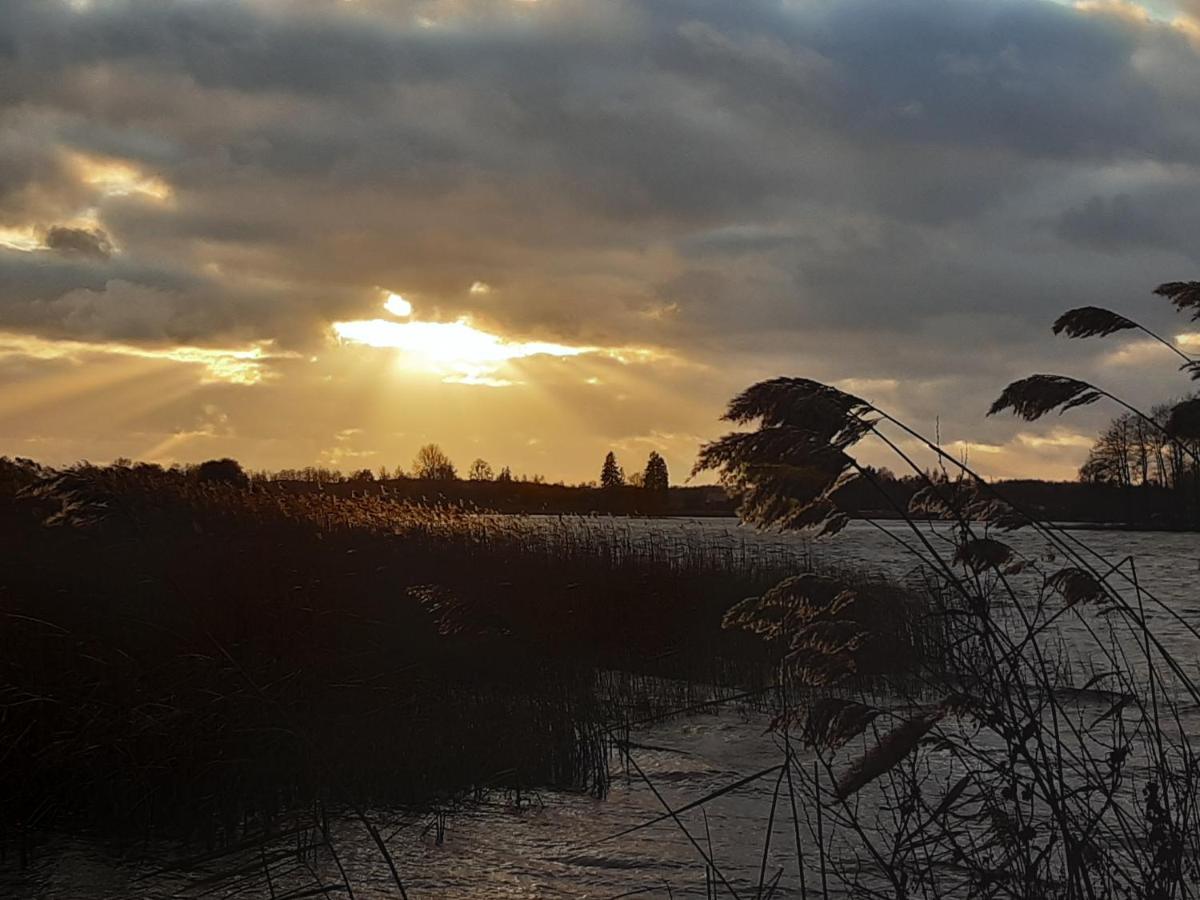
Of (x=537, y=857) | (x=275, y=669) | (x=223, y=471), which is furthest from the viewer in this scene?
(x=223, y=471)

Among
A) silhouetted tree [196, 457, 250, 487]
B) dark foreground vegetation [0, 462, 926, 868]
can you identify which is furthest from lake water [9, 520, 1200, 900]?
silhouetted tree [196, 457, 250, 487]

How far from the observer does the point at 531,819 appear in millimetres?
7820

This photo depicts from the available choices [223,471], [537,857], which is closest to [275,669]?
[537,857]

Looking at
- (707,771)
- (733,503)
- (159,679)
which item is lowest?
(707,771)

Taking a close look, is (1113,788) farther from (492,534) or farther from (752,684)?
(492,534)

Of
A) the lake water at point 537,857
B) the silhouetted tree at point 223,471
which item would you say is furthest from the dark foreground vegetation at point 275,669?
the silhouetted tree at point 223,471

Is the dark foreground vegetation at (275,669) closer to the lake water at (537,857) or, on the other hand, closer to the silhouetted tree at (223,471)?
the lake water at (537,857)

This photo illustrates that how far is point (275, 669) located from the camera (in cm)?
872

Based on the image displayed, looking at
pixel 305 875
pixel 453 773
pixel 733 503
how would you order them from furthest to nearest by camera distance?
1. pixel 453 773
2. pixel 305 875
3. pixel 733 503

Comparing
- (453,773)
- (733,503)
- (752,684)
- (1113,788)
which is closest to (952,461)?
(733,503)

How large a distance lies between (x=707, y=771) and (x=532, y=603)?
573 cm

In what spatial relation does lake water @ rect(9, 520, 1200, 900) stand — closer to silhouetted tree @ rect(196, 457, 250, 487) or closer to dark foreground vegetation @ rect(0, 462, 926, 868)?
dark foreground vegetation @ rect(0, 462, 926, 868)

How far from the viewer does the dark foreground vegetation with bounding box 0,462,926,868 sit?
290 inches

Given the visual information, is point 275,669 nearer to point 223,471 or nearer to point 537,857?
point 537,857
